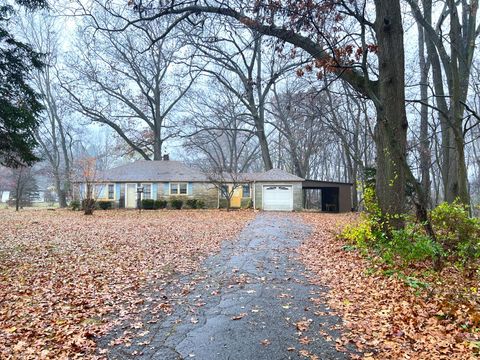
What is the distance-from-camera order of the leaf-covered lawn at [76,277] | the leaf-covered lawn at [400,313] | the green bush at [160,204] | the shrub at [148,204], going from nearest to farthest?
the leaf-covered lawn at [400,313]
the leaf-covered lawn at [76,277]
the shrub at [148,204]
the green bush at [160,204]

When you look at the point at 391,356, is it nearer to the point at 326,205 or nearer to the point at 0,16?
the point at 0,16

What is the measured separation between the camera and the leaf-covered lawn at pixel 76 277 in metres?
4.00

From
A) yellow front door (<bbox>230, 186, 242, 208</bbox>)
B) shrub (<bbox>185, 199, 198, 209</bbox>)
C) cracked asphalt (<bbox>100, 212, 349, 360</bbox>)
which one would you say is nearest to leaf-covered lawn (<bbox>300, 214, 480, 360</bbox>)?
cracked asphalt (<bbox>100, 212, 349, 360</bbox>)

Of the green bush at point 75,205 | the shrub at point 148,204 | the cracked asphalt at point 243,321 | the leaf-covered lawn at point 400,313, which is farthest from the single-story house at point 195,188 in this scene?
the leaf-covered lawn at point 400,313

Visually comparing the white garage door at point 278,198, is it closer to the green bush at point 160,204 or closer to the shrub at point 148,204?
the green bush at point 160,204

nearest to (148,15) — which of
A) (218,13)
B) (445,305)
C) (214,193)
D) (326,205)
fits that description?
(218,13)

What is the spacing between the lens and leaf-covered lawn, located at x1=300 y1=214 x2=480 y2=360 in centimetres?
343

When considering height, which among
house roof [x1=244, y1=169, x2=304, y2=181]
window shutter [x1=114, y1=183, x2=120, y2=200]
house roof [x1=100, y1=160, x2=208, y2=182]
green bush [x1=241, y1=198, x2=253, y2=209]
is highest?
house roof [x1=100, y1=160, x2=208, y2=182]

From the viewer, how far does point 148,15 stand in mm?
8906

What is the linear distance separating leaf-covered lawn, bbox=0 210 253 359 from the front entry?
1442 cm

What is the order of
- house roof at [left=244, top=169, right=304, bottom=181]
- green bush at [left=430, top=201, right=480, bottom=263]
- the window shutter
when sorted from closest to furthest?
green bush at [left=430, top=201, right=480, bottom=263]
house roof at [left=244, top=169, right=304, bottom=181]
the window shutter

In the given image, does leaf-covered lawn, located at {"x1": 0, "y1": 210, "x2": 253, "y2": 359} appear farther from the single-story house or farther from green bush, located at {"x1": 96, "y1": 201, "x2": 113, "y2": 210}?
green bush, located at {"x1": 96, "y1": 201, "x2": 113, "y2": 210}

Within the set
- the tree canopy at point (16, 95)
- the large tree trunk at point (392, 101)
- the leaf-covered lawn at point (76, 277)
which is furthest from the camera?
the tree canopy at point (16, 95)

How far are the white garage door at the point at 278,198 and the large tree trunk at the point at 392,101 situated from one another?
56.6 feet
